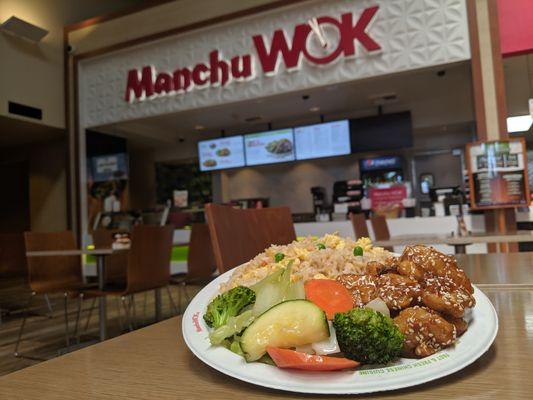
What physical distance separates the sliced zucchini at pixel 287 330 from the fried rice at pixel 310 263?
175 millimetres

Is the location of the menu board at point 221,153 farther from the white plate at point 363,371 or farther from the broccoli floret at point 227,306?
the white plate at point 363,371

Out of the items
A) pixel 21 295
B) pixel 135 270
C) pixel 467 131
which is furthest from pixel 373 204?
pixel 21 295

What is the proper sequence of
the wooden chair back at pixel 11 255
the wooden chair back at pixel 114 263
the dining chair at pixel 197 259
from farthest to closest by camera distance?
the wooden chair back at pixel 11 255 < the wooden chair back at pixel 114 263 < the dining chair at pixel 197 259

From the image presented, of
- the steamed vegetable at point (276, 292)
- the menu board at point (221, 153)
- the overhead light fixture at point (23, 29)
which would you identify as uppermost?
the overhead light fixture at point (23, 29)

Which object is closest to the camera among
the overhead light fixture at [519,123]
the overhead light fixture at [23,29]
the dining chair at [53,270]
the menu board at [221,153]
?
the dining chair at [53,270]

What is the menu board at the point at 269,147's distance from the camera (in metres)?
7.18

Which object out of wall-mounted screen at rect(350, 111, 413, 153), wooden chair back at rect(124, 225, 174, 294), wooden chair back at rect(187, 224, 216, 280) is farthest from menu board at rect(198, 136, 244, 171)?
wooden chair back at rect(124, 225, 174, 294)

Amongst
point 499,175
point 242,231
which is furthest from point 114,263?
point 499,175

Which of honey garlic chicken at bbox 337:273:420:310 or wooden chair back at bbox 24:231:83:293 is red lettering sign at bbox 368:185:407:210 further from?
honey garlic chicken at bbox 337:273:420:310

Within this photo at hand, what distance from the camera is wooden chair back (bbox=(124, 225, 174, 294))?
3.12 meters

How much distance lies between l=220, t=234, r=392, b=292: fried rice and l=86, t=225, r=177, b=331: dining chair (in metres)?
2.43

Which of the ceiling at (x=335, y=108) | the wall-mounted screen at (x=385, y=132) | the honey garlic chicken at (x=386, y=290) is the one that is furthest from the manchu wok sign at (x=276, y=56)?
the honey garlic chicken at (x=386, y=290)

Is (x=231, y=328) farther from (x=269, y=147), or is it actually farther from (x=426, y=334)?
(x=269, y=147)

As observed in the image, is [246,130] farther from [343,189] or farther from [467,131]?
[467,131]
